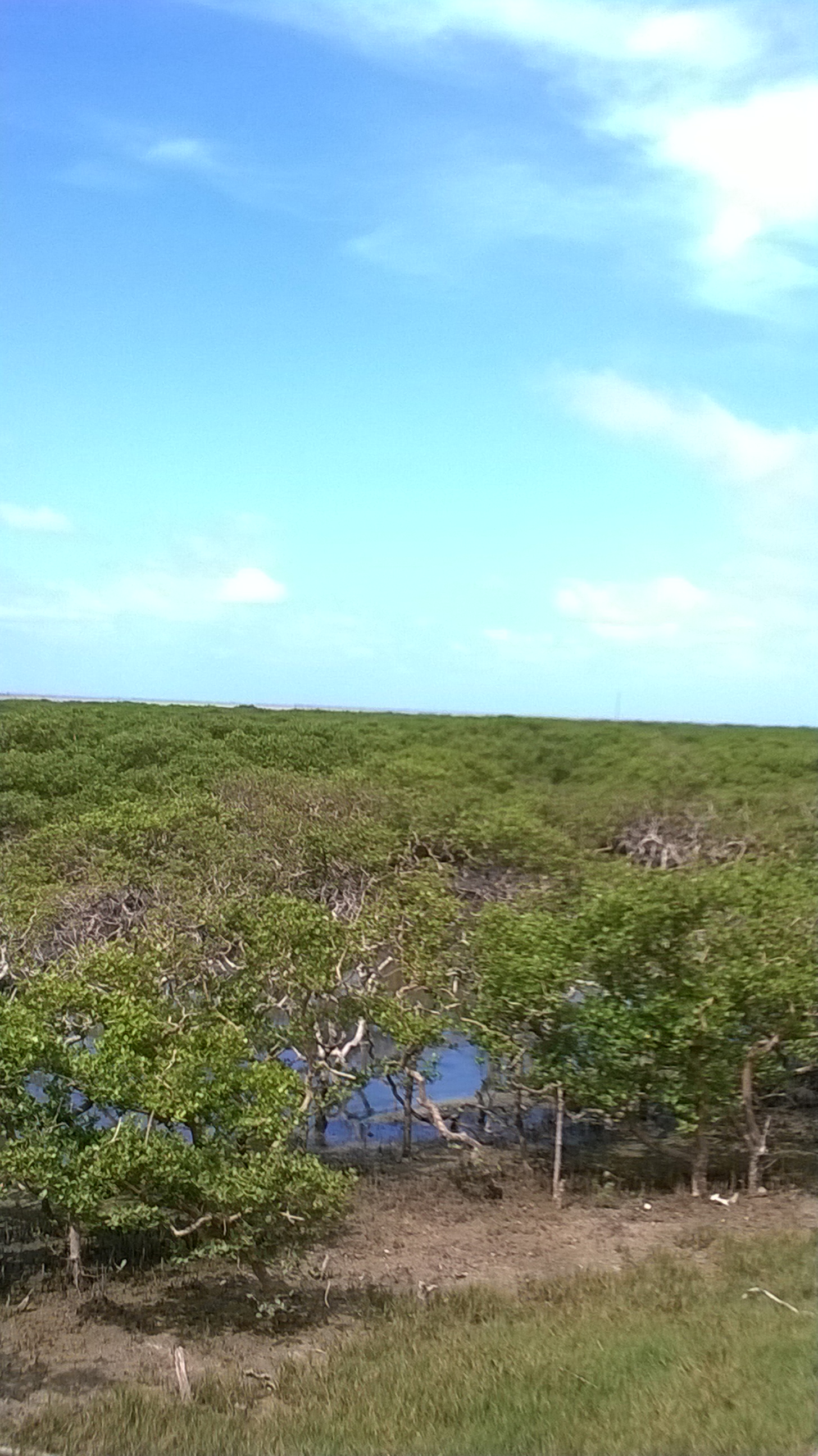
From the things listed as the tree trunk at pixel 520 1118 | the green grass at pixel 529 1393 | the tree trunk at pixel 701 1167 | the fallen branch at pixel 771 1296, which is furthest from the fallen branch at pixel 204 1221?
the tree trunk at pixel 701 1167

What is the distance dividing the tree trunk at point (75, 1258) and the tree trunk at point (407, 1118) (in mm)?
4188

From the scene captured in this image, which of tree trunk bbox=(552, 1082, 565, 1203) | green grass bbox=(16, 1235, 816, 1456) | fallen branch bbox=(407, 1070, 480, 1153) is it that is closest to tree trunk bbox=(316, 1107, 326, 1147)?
fallen branch bbox=(407, 1070, 480, 1153)

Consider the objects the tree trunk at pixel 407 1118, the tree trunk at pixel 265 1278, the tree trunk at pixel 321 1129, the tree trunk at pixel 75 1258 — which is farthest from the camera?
the tree trunk at pixel 407 1118

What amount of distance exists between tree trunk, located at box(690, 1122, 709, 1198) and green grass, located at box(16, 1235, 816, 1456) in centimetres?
286

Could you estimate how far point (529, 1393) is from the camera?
7.52m

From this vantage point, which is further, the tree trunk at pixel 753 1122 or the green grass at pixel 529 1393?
the tree trunk at pixel 753 1122

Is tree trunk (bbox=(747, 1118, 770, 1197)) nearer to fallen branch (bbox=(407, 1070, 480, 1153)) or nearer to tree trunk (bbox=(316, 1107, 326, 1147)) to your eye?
fallen branch (bbox=(407, 1070, 480, 1153))

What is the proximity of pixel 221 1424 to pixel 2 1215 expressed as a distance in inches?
186

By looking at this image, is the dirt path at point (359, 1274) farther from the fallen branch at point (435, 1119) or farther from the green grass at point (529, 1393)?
the green grass at point (529, 1393)

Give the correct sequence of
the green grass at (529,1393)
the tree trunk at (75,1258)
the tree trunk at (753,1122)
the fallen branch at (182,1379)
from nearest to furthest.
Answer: the green grass at (529,1393) < the fallen branch at (182,1379) < the tree trunk at (75,1258) < the tree trunk at (753,1122)

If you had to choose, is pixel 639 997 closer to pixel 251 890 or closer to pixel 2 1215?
pixel 251 890

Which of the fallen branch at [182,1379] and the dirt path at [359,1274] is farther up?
the fallen branch at [182,1379]

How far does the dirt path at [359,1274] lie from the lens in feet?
29.2

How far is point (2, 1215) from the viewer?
37.6 ft
